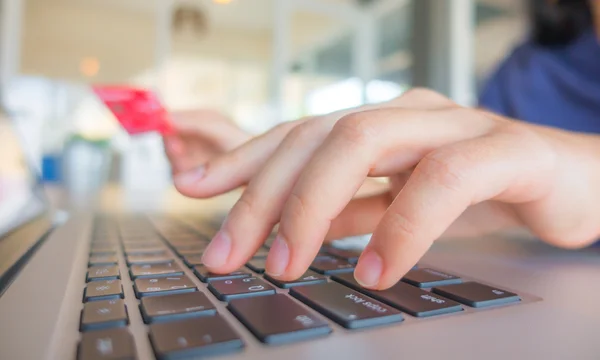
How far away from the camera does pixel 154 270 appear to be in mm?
275

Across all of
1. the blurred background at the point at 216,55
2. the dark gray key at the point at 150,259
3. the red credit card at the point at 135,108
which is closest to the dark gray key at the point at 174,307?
the dark gray key at the point at 150,259

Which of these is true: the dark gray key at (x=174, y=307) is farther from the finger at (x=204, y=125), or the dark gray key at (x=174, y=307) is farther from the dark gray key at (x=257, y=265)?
the finger at (x=204, y=125)

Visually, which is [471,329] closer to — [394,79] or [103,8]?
[394,79]

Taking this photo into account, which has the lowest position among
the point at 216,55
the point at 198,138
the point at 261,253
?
the point at 261,253

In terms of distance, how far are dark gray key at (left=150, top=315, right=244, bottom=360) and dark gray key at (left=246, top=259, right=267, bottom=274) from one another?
111 mm

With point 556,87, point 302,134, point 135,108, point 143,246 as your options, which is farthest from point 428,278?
point 556,87

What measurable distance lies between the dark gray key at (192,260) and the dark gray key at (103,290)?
58 millimetres

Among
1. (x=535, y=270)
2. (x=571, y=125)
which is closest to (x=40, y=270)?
(x=535, y=270)

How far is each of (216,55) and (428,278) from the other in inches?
190

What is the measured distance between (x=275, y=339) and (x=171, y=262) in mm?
169

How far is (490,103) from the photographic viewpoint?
1154 mm

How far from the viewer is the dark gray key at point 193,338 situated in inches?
5.8

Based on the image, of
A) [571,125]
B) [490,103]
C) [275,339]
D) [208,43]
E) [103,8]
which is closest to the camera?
[275,339]

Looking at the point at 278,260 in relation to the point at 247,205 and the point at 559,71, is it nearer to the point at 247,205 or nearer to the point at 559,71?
the point at 247,205
